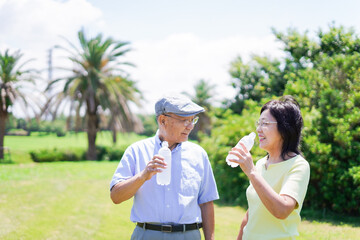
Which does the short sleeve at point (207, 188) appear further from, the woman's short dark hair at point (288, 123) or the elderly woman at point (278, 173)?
the woman's short dark hair at point (288, 123)

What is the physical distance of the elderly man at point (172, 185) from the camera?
119 inches

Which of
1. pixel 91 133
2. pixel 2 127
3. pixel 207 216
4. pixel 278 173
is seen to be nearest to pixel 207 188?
pixel 207 216

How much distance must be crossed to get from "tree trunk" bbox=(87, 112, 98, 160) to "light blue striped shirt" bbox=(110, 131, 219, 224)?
27.7 metres

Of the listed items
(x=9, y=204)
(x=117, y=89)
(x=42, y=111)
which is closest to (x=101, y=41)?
(x=117, y=89)

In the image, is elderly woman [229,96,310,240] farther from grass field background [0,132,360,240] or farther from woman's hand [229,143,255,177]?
grass field background [0,132,360,240]

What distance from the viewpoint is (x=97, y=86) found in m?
29.5

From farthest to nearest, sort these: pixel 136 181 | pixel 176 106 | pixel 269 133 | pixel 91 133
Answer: pixel 91 133 → pixel 176 106 → pixel 269 133 → pixel 136 181

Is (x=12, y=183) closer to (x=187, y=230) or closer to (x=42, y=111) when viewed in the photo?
(x=42, y=111)

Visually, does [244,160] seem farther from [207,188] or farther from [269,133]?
[207,188]

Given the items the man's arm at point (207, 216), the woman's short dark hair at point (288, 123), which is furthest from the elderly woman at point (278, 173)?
the man's arm at point (207, 216)

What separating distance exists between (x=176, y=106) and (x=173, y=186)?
630 mm

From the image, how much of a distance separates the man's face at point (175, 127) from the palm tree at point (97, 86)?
2548 centimetres

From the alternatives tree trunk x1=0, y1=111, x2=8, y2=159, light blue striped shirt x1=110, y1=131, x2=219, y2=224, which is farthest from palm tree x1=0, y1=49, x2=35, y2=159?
light blue striped shirt x1=110, y1=131, x2=219, y2=224

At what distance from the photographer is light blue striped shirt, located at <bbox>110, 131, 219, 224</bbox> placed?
3.06 meters
